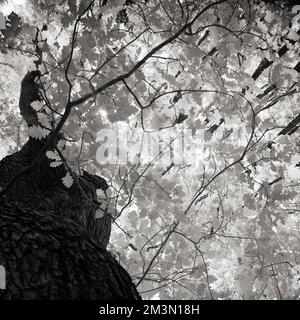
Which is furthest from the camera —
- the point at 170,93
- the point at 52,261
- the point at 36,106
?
the point at 170,93

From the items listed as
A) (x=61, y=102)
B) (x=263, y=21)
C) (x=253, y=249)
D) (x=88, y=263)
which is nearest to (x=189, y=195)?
(x=253, y=249)

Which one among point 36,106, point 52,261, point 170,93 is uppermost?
point 170,93

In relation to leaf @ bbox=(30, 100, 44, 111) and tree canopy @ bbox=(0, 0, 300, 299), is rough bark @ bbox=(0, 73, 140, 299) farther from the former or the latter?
leaf @ bbox=(30, 100, 44, 111)

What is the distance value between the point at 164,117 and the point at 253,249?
77.4 inches

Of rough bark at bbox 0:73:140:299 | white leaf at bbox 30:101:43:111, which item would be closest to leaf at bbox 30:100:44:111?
white leaf at bbox 30:101:43:111

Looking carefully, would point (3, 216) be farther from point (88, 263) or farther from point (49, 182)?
point (49, 182)

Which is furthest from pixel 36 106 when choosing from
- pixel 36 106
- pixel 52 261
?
pixel 52 261

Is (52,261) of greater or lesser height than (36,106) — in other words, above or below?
below

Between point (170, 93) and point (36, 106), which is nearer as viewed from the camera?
point (36, 106)

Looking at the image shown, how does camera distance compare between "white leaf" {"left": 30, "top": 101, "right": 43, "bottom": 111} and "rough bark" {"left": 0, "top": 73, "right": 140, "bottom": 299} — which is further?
"white leaf" {"left": 30, "top": 101, "right": 43, "bottom": 111}

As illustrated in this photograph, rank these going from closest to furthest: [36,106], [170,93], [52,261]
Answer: [52,261]
[36,106]
[170,93]

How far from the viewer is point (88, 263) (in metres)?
1.29

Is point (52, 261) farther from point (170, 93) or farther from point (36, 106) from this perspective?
point (170, 93)
